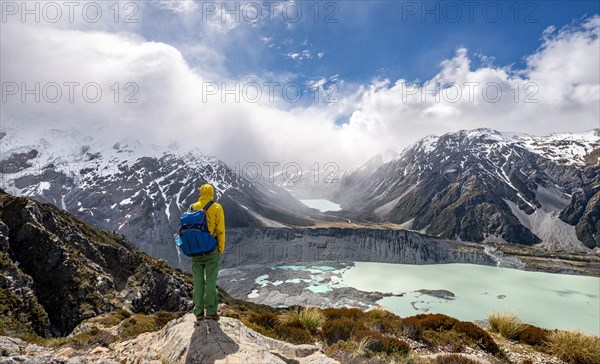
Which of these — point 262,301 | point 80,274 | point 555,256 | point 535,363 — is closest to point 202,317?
point 535,363

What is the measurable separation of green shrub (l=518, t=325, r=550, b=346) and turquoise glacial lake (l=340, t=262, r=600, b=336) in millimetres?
Result: 64198

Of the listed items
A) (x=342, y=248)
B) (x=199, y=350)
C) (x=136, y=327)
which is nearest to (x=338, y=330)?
(x=199, y=350)

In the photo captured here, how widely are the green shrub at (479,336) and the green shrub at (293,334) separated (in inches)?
211

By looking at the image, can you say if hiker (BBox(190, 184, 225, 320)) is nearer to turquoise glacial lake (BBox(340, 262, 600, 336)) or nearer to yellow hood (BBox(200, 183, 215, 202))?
yellow hood (BBox(200, 183, 215, 202))

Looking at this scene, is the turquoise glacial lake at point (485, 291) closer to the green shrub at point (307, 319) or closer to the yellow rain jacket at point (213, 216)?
the green shrub at point (307, 319)

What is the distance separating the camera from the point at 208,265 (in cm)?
837

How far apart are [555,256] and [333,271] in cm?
12079

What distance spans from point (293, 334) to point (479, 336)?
6.20 metres

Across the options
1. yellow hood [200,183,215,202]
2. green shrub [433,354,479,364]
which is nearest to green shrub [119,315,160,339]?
yellow hood [200,183,215,202]

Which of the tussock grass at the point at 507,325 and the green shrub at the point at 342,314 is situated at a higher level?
the tussock grass at the point at 507,325

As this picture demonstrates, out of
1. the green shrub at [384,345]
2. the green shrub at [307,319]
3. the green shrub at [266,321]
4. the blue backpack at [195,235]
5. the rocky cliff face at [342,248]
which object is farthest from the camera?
the rocky cliff face at [342,248]

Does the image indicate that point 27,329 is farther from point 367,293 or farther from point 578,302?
point 578,302

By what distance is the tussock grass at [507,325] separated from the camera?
40.4 feet

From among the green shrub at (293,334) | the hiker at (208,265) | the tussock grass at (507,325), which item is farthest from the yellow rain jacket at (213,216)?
the tussock grass at (507,325)
